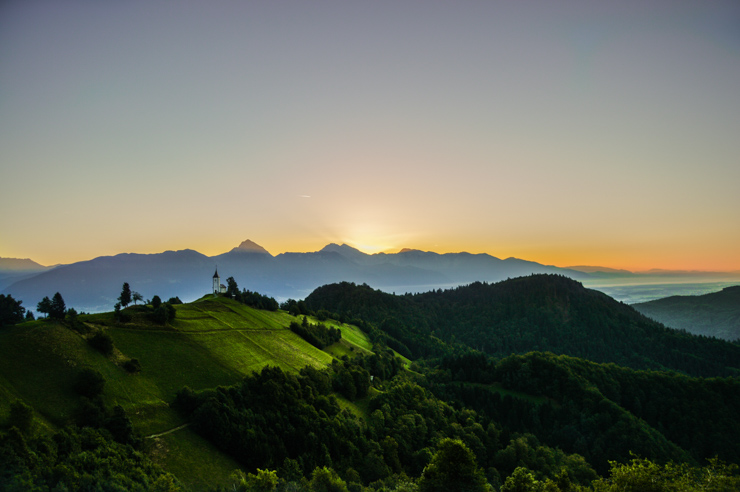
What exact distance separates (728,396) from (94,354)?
169m

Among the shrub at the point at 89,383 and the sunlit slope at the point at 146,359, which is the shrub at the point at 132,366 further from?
the shrub at the point at 89,383

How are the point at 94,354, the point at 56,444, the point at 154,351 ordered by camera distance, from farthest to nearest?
1. the point at 154,351
2. the point at 94,354
3. the point at 56,444

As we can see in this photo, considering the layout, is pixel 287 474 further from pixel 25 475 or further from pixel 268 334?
pixel 268 334

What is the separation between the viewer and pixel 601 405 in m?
102

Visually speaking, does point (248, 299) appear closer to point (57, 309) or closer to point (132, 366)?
point (57, 309)

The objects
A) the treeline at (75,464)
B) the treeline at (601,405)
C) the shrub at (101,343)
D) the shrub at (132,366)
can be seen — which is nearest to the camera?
the treeline at (75,464)

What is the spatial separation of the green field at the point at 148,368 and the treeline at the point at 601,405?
7034cm

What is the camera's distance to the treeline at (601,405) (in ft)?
307

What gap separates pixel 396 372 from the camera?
116188mm

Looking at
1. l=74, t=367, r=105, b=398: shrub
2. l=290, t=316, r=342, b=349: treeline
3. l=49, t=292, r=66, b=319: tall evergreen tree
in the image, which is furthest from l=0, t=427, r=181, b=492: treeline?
l=290, t=316, r=342, b=349: treeline

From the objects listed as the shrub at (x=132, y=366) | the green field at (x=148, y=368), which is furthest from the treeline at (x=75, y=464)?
the shrub at (x=132, y=366)

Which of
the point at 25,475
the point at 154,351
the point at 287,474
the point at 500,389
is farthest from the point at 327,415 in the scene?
the point at 500,389

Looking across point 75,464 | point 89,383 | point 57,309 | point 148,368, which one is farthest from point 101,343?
point 75,464

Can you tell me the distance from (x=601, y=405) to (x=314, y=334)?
9004cm
